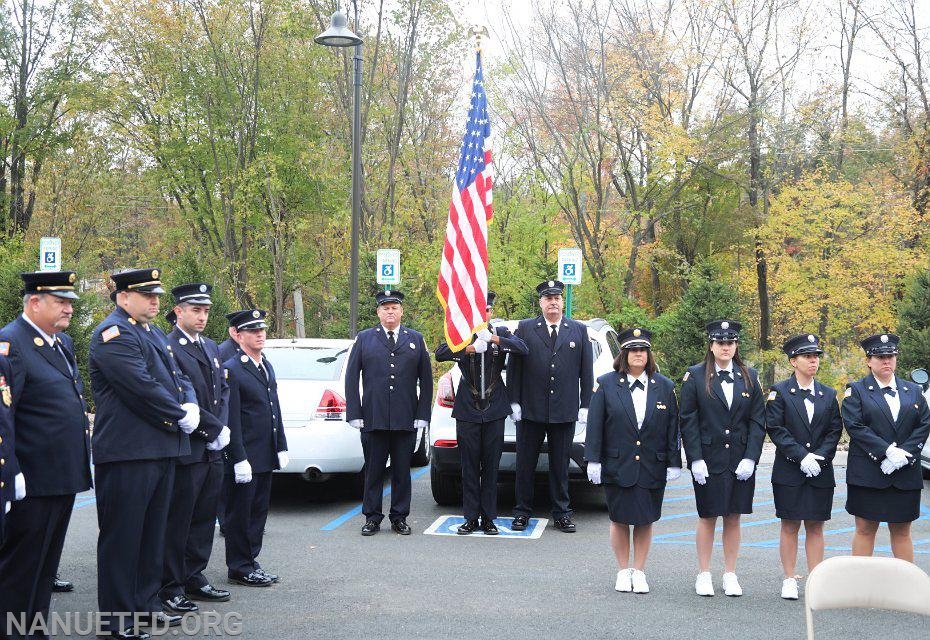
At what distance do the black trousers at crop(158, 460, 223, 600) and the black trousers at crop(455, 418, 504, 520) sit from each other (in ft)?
8.00

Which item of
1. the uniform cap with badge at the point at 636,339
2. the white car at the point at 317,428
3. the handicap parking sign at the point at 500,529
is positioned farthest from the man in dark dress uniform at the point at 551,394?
the uniform cap with badge at the point at 636,339

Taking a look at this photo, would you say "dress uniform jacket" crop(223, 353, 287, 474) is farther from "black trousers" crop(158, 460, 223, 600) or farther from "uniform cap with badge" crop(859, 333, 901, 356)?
"uniform cap with badge" crop(859, 333, 901, 356)

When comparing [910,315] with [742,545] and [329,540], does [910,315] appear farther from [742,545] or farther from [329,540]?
[329,540]

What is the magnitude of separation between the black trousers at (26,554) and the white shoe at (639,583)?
3.58 meters

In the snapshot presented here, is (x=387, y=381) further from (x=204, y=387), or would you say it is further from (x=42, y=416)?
(x=42, y=416)

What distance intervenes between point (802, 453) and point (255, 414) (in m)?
3.75

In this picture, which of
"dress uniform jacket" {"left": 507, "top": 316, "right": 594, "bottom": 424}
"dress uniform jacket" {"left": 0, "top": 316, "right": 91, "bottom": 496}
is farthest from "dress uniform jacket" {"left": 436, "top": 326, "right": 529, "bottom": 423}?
"dress uniform jacket" {"left": 0, "top": 316, "right": 91, "bottom": 496}

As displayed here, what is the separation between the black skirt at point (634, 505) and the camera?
6211mm

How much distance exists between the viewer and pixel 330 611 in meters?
5.76

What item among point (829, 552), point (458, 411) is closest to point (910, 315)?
point (829, 552)

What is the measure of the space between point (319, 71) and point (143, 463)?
2010 centimetres

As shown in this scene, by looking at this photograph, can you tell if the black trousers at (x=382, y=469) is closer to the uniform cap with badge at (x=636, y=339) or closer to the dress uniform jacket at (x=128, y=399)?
the uniform cap with badge at (x=636, y=339)

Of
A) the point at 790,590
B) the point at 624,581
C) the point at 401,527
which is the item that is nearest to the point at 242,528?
the point at 401,527

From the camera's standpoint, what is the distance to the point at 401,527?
26.4ft
